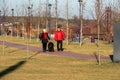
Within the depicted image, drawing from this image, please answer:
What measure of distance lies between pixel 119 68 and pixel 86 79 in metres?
4.01

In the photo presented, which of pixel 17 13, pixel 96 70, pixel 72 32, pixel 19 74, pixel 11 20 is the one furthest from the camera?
pixel 11 20

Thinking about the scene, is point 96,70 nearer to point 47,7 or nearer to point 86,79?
point 86,79

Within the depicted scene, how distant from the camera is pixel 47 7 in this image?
52.4m

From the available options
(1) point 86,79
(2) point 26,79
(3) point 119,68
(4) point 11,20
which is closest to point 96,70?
(3) point 119,68

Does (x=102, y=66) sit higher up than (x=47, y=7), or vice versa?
(x=47, y=7)

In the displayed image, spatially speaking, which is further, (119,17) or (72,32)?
(72,32)

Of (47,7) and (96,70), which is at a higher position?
(47,7)

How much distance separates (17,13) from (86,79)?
50.8 metres

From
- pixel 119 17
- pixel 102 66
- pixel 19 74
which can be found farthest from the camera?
pixel 119 17

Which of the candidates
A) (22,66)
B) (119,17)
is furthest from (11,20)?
(22,66)

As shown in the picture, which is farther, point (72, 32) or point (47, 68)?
point (72, 32)

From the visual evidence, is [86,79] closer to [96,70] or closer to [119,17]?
[96,70]

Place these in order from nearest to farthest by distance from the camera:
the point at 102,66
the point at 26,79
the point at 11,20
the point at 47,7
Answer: the point at 26,79 → the point at 102,66 → the point at 47,7 → the point at 11,20

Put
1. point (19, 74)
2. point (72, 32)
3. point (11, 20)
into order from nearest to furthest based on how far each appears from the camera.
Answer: point (19, 74)
point (72, 32)
point (11, 20)
